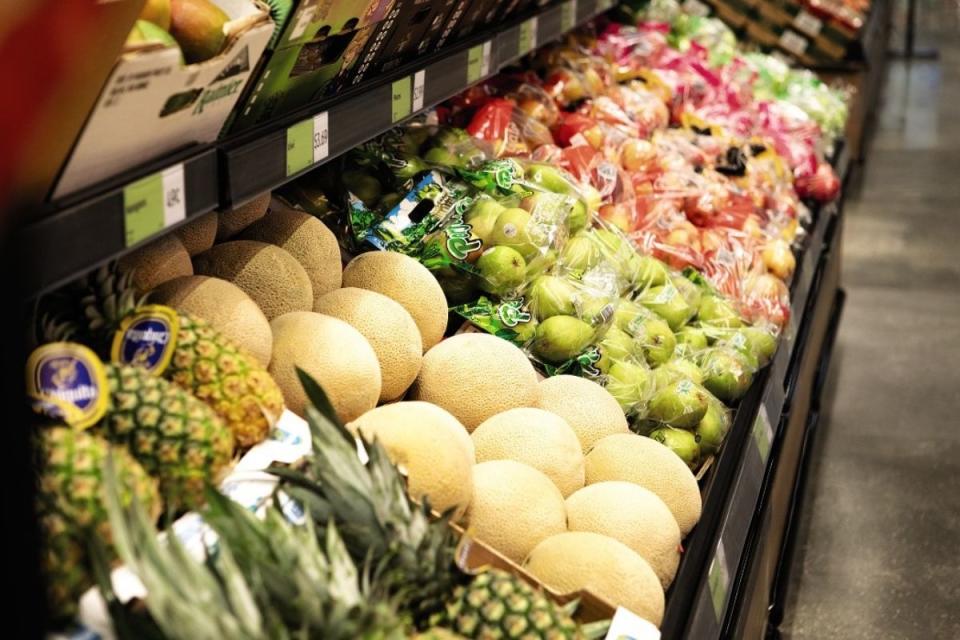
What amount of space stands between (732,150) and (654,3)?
1645 mm

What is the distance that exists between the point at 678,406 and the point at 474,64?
927 millimetres

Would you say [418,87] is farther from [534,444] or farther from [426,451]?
[426,451]

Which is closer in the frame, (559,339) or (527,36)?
(559,339)

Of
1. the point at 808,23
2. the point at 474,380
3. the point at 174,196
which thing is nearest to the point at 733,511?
the point at 474,380

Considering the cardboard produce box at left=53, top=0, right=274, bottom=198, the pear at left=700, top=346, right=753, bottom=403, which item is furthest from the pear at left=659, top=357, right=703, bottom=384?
the cardboard produce box at left=53, top=0, right=274, bottom=198

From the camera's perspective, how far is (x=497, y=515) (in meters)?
1.70

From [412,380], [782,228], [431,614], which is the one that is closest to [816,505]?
[782,228]

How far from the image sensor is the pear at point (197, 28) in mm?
1414

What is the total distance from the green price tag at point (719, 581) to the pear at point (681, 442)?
0.37 m

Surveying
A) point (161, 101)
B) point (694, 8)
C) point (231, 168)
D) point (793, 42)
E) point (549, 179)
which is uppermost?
point (161, 101)

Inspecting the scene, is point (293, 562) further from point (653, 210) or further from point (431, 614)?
point (653, 210)

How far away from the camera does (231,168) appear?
148 cm

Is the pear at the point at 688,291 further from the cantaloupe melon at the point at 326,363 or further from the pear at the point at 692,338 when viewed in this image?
the cantaloupe melon at the point at 326,363

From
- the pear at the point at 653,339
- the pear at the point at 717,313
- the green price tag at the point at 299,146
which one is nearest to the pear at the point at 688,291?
the pear at the point at 717,313
